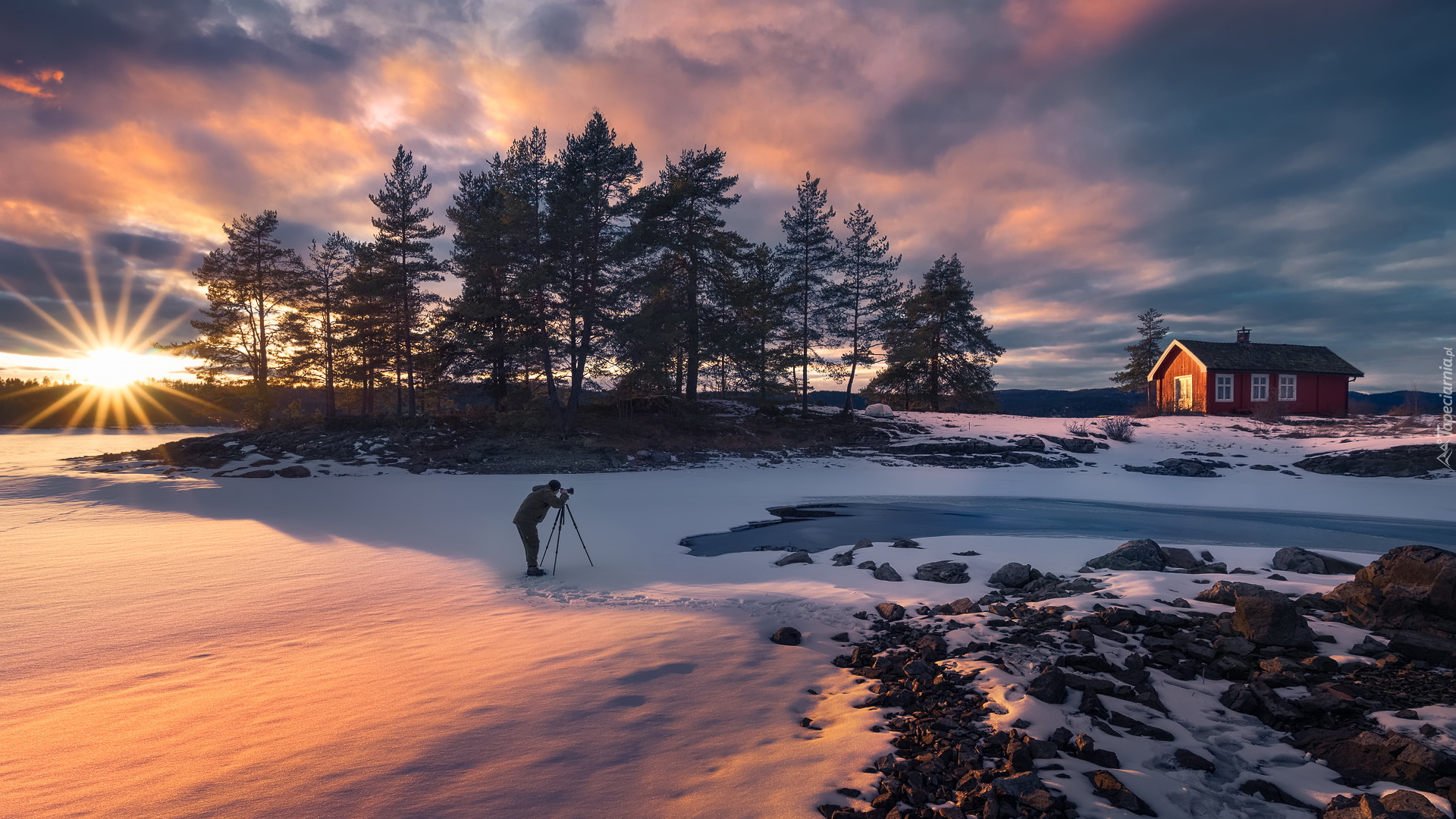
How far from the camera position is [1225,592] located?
650 centimetres

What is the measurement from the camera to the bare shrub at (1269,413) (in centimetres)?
3200

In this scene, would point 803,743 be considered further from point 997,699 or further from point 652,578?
point 652,578

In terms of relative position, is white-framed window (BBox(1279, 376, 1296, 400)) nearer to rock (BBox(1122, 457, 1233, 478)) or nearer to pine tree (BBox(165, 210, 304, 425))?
rock (BBox(1122, 457, 1233, 478))

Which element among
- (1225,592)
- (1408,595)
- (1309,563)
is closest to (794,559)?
(1225,592)

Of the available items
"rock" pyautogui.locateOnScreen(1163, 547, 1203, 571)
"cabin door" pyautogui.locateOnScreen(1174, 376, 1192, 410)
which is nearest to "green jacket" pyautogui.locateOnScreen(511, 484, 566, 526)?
"rock" pyautogui.locateOnScreen(1163, 547, 1203, 571)

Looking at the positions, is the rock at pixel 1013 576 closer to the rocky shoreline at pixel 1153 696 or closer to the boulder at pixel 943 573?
the boulder at pixel 943 573

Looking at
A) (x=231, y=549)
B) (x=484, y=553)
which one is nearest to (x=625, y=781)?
(x=484, y=553)

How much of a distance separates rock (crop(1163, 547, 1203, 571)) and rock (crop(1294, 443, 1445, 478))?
66.4 ft

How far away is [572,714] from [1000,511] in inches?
613

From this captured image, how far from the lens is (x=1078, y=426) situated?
31.4 m

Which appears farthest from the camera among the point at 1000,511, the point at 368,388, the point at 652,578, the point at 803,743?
the point at 368,388

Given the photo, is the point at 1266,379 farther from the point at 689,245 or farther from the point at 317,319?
the point at 317,319

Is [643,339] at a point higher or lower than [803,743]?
higher

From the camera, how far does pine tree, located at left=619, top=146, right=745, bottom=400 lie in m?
28.0
